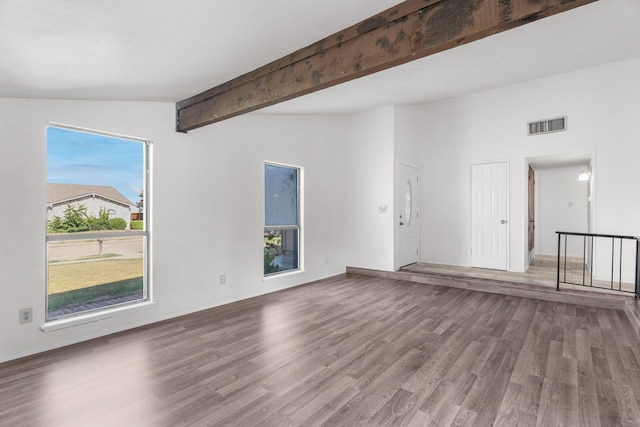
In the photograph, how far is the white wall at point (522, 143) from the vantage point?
4.98m

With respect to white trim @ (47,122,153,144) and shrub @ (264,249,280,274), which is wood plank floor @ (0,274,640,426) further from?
white trim @ (47,122,153,144)

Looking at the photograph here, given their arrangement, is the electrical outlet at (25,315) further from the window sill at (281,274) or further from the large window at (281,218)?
the large window at (281,218)

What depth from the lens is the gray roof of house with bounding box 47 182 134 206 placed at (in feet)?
10.5

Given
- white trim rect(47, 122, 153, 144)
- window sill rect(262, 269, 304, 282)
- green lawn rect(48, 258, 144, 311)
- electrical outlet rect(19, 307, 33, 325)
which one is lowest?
window sill rect(262, 269, 304, 282)

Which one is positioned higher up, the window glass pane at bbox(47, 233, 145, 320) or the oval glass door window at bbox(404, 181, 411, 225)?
the oval glass door window at bbox(404, 181, 411, 225)

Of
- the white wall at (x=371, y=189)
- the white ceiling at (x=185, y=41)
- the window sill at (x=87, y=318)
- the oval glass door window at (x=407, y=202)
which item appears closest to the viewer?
the white ceiling at (x=185, y=41)

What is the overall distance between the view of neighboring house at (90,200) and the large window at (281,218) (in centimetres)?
210

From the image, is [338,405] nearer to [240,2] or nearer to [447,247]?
Result: [240,2]

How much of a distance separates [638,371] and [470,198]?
4183 mm

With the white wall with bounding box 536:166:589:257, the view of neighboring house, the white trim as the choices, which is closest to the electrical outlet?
the view of neighboring house

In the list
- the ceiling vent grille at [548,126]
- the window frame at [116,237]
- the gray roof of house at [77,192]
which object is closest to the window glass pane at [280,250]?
the window frame at [116,237]

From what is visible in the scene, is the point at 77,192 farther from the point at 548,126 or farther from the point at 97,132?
the point at 548,126

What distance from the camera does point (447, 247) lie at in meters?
6.79

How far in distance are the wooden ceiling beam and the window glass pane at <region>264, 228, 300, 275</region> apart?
2.56m
